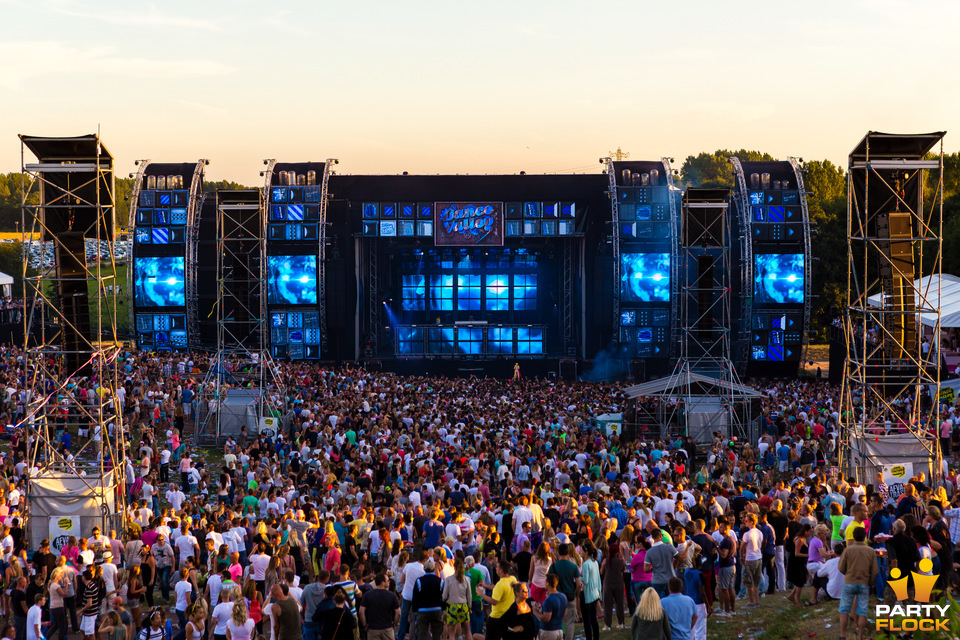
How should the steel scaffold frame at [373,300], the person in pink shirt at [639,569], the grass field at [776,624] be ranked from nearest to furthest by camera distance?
the grass field at [776,624] < the person in pink shirt at [639,569] < the steel scaffold frame at [373,300]

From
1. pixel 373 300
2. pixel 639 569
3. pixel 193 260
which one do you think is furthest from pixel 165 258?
pixel 639 569

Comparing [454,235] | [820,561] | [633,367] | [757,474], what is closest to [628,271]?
[633,367]

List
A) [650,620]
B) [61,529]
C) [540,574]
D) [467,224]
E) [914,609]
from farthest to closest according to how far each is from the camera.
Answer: [467,224] < [61,529] < [540,574] < [914,609] < [650,620]

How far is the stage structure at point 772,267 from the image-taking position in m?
45.8

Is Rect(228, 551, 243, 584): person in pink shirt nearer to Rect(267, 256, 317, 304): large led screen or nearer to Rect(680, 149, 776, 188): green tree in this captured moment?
Rect(267, 256, 317, 304): large led screen

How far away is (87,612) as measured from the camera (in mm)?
12828

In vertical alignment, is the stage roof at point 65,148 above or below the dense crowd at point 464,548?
above

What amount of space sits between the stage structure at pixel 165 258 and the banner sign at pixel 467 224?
36.3 ft

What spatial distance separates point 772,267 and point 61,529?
35074mm

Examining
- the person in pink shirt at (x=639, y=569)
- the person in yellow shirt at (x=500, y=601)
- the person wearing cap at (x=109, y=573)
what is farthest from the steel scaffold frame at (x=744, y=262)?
the person in yellow shirt at (x=500, y=601)

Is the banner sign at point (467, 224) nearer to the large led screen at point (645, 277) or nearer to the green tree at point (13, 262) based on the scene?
the large led screen at point (645, 277)

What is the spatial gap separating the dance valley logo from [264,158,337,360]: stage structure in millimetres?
37434

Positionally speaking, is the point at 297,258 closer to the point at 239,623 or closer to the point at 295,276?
the point at 295,276

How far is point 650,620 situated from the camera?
32.0 ft
